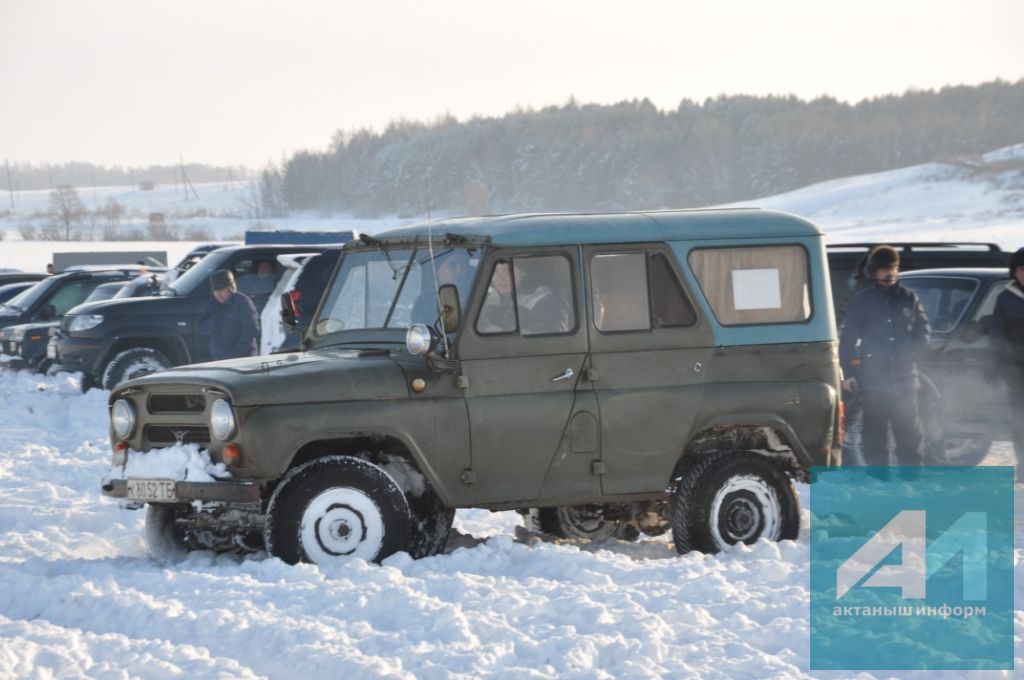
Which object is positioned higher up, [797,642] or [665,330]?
[665,330]

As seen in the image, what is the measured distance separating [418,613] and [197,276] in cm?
1162

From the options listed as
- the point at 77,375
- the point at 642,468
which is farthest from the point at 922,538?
the point at 77,375

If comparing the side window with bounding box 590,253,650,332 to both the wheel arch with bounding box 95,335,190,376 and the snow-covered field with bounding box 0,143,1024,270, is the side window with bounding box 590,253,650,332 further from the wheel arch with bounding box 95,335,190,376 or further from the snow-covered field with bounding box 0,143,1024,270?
the snow-covered field with bounding box 0,143,1024,270

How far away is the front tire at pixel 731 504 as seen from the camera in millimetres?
8242

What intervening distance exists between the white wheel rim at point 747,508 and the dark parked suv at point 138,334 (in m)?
9.97

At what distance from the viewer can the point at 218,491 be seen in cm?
748

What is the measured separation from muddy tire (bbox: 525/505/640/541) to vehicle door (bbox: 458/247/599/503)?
0.80 metres

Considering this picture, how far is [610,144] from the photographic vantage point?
120 meters

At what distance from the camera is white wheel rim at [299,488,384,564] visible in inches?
298

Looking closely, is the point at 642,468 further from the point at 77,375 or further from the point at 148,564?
the point at 77,375

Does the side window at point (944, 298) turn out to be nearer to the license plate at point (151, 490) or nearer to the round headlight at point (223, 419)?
the round headlight at point (223, 419)

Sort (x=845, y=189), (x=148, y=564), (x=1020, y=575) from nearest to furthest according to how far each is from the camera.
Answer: (x=1020, y=575), (x=148, y=564), (x=845, y=189)

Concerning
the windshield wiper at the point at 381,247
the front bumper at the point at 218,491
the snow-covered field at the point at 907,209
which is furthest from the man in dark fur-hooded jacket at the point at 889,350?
the snow-covered field at the point at 907,209

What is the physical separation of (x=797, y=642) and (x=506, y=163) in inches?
4695
